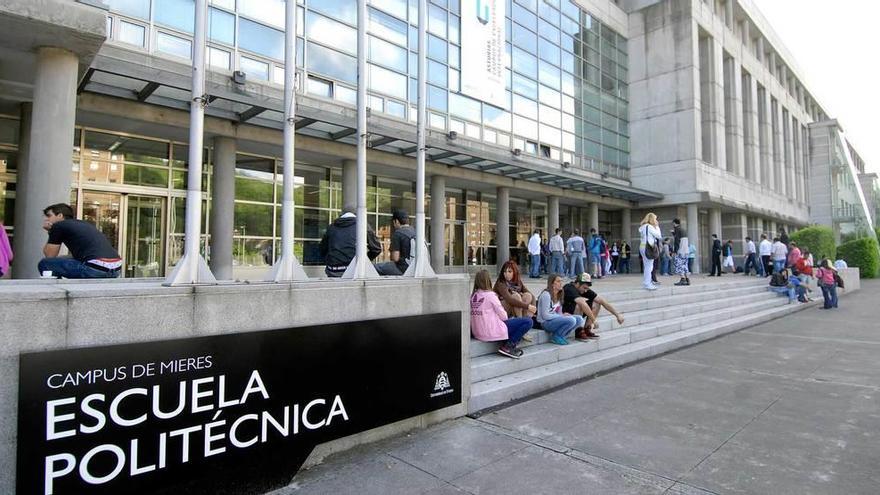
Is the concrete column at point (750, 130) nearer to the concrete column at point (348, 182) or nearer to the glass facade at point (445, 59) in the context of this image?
the glass facade at point (445, 59)

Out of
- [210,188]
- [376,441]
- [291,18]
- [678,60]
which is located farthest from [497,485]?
[678,60]

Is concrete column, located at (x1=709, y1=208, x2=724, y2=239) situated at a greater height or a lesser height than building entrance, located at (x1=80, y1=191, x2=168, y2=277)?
greater

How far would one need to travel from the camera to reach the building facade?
31.1 feet

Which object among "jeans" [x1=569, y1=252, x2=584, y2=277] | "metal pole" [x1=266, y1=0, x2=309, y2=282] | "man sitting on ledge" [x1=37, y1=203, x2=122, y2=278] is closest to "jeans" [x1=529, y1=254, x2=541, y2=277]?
"jeans" [x1=569, y1=252, x2=584, y2=277]

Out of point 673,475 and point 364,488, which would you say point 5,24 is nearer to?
point 364,488

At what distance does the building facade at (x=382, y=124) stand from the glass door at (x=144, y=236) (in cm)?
5

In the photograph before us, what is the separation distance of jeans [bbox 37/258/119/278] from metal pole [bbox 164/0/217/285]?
194cm

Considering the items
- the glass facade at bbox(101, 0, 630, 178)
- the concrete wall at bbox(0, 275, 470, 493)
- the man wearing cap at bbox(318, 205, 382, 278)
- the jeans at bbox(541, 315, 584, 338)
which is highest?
the glass facade at bbox(101, 0, 630, 178)

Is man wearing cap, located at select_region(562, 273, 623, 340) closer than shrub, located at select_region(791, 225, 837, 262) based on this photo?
Yes

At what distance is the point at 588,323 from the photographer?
7309 mm

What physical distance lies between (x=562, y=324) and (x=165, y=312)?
518 cm

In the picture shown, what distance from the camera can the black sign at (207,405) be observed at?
2555 millimetres

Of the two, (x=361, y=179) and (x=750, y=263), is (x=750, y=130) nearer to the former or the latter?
(x=750, y=263)

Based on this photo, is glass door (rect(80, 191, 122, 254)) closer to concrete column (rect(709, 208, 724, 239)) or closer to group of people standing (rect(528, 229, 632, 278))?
group of people standing (rect(528, 229, 632, 278))
